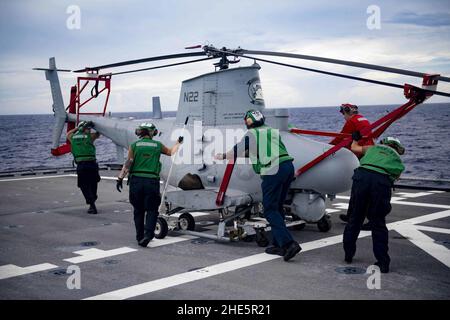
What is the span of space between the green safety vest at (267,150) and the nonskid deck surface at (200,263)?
1333 millimetres

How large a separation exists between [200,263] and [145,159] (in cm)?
195

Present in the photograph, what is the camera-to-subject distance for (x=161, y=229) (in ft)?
27.1

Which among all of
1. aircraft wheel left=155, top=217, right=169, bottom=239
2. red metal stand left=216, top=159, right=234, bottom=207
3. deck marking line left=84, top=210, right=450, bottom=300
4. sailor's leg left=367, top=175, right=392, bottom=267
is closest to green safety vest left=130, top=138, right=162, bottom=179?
aircraft wheel left=155, top=217, right=169, bottom=239

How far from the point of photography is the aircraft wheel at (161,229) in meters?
8.26

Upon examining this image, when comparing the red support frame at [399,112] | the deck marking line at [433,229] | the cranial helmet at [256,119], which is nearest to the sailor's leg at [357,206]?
the red support frame at [399,112]

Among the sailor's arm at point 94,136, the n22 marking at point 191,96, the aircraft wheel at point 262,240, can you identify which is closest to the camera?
the aircraft wheel at point 262,240

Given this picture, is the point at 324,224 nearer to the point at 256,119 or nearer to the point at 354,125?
the point at 354,125

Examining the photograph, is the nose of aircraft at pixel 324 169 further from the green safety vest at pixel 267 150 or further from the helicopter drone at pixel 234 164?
the green safety vest at pixel 267 150

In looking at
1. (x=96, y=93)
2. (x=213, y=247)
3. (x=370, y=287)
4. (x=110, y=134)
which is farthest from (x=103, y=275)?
(x=96, y=93)

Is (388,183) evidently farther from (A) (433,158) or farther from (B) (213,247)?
(A) (433,158)

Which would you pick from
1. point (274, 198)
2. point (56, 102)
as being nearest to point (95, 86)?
point (56, 102)

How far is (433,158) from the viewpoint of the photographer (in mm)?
41281

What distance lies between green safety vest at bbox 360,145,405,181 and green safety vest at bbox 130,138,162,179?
3.20 meters

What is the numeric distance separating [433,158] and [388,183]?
38.1 metres
